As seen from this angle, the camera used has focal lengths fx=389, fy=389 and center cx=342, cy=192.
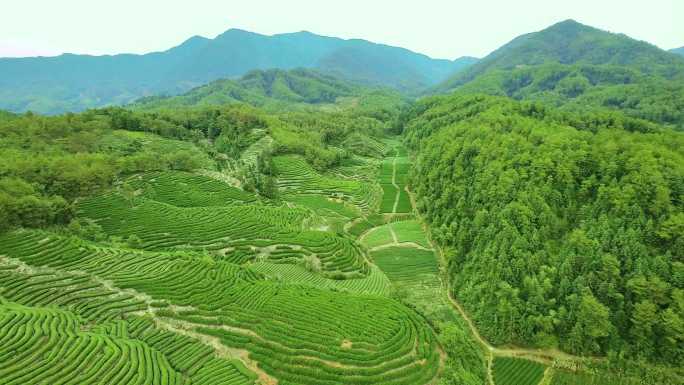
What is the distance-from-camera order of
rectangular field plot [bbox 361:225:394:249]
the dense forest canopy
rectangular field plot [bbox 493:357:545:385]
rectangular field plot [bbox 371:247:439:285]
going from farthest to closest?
rectangular field plot [bbox 361:225:394:249]
rectangular field plot [bbox 371:247:439:285]
rectangular field plot [bbox 493:357:545:385]
the dense forest canopy

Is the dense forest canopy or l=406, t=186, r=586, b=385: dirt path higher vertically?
the dense forest canopy

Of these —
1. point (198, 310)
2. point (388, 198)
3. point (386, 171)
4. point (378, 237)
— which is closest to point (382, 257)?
point (378, 237)

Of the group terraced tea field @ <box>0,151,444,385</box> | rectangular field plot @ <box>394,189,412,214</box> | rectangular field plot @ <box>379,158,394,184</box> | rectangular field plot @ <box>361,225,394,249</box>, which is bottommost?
rectangular field plot @ <box>361,225,394,249</box>

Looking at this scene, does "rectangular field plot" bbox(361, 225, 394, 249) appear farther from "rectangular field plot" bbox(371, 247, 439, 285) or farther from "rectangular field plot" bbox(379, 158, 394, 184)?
"rectangular field plot" bbox(379, 158, 394, 184)

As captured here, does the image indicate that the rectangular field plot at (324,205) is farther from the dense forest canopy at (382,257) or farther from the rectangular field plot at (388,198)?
the rectangular field plot at (388,198)

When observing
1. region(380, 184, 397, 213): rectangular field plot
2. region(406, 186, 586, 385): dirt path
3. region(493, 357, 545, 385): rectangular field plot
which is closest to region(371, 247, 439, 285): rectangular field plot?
region(406, 186, 586, 385): dirt path

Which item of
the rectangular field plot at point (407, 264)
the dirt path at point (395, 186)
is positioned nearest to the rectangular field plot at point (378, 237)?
the rectangular field plot at point (407, 264)

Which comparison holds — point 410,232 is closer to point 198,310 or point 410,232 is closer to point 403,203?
point 403,203
